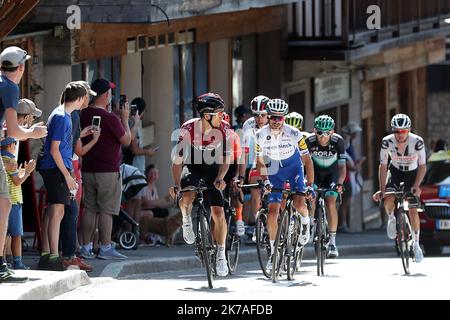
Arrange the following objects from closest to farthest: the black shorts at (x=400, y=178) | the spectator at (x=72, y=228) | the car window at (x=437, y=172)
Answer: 1. the spectator at (x=72, y=228)
2. the black shorts at (x=400, y=178)
3. the car window at (x=437, y=172)

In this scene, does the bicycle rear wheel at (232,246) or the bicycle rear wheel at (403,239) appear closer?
the bicycle rear wheel at (232,246)

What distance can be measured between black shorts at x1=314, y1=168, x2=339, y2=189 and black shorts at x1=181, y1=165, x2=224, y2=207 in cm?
372

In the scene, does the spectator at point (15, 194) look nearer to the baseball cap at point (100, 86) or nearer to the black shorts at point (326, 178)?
the baseball cap at point (100, 86)

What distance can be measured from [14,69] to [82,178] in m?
3.92

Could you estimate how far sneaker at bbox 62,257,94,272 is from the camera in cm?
1498

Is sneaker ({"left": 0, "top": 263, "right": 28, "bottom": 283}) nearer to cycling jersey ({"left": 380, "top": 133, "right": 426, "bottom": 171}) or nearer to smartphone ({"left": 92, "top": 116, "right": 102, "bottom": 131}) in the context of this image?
smartphone ({"left": 92, "top": 116, "right": 102, "bottom": 131})

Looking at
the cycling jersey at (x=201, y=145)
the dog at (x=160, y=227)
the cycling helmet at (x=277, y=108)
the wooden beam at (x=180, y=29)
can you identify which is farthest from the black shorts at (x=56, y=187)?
the wooden beam at (x=180, y=29)

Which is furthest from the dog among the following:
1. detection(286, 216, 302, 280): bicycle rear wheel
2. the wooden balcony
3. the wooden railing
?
the wooden balcony

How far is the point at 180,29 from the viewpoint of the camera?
23.5 m

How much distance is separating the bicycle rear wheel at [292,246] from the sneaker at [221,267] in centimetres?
113

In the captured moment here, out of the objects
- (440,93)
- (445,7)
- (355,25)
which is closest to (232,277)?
(355,25)

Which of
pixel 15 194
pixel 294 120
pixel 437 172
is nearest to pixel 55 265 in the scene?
pixel 15 194

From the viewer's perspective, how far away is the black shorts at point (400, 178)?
18.5 metres

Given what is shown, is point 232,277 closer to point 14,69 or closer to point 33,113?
point 33,113
